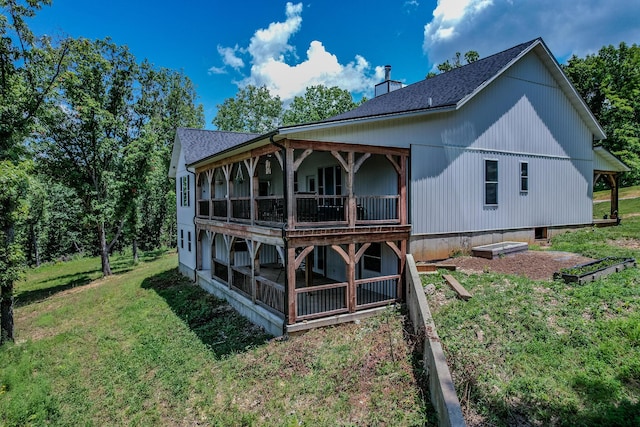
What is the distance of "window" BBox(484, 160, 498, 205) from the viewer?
12992mm

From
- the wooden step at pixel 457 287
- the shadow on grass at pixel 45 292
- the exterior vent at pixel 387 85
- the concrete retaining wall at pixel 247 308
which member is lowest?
the shadow on grass at pixel 45 292

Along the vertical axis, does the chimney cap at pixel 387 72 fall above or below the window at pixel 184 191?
above

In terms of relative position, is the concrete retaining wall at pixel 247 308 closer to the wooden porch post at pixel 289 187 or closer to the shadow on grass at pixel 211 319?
the shadow on grass at pixel 211 319

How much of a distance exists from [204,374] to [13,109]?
1136 centimetres

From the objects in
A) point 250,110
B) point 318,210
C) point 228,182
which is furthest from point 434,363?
point 250,110

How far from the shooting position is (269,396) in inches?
280

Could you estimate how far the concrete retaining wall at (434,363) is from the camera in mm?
5113

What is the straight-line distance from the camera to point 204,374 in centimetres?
841

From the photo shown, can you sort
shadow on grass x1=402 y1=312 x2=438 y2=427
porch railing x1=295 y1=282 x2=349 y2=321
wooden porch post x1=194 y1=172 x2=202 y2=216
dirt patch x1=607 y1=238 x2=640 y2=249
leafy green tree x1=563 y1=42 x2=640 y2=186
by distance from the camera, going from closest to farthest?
shadow on grass x1=402 y1=312 x2=438 y2=427, porch railing x1=295 y1=282 x2=349 y2=321, dirt patch x1=607 y1=238 x2=640 y2=249, wooden porch post x1=194 y1=172 x2=202 y2=216, leafy green tree x1=563 y1=42 x2=640 y2=186

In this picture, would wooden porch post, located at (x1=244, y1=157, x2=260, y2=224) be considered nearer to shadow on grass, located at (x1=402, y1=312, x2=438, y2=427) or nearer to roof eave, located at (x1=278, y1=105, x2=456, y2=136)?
roof eave, located at (x1=278, y1=105, x2=456, y2=136)

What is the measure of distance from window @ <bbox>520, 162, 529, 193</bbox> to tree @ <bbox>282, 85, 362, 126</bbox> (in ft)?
98.0

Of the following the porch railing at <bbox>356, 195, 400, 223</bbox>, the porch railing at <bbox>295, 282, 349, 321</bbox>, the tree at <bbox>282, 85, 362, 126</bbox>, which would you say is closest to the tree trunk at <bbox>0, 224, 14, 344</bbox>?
the porch railing at <bbox>295, 282, 349, 321</bbox>

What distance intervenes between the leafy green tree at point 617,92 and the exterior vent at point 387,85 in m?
20.9

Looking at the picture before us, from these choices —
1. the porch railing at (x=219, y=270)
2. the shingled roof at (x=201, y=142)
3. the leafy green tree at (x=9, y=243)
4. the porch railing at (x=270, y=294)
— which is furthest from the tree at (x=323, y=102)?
the porch railing at (x=270, y=294)
